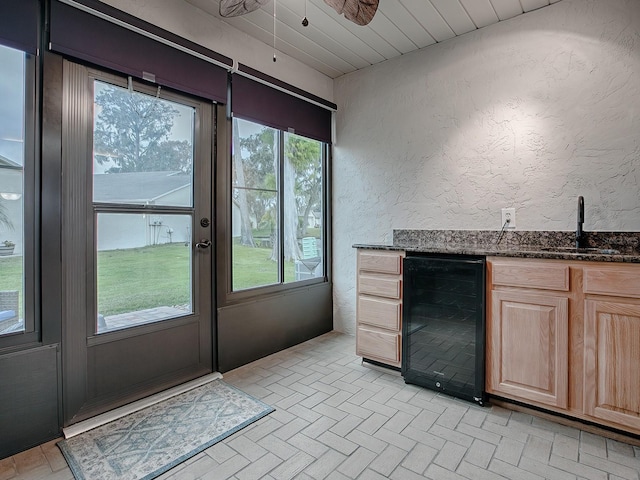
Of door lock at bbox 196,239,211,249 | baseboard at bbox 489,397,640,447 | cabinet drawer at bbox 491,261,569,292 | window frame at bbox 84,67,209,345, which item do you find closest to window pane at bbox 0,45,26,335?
window frame at bbox 84,67,209,345

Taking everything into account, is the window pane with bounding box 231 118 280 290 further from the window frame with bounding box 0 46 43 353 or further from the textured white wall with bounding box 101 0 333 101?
the window frame with bounding box 0 46 43 353

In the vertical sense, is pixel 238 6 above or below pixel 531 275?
above

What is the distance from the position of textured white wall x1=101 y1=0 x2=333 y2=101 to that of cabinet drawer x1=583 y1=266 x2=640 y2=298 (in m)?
2.62

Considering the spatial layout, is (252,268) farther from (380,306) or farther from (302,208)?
(380,306)

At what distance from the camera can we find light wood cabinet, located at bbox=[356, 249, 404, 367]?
2.45 meters

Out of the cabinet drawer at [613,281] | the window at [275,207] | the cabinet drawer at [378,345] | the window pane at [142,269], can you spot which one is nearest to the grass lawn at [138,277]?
the window pane at [142,269]

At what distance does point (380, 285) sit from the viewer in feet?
8.31

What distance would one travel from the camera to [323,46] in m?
2.89

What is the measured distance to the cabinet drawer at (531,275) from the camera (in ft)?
6.03

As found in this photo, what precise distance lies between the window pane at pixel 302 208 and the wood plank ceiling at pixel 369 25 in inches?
30.0

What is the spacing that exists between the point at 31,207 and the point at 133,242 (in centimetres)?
53

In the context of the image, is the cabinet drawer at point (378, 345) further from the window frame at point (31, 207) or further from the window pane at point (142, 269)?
the window frame at point (31, 207)

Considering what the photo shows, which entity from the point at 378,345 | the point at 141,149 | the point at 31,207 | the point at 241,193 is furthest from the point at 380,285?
the point at 31,207

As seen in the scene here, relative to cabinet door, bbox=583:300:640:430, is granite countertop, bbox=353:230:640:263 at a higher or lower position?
higher
